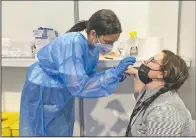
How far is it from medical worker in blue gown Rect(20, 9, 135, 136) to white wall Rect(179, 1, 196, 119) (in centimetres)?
61

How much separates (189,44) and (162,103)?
2.46 feet

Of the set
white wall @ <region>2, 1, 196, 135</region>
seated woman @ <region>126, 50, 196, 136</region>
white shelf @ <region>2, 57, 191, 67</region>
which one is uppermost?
white wall @ <region>2, 1, 196, 135</region>

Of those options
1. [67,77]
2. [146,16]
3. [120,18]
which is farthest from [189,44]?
[67,77]

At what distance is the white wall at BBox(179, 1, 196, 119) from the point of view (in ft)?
5.35

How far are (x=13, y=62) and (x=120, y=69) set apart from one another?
89 cm

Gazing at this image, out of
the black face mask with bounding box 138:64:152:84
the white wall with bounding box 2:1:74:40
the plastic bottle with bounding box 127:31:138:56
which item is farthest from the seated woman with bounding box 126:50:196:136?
the white wall with bounding box 2:1:74:40

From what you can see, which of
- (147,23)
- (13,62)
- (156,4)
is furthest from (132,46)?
(13,62)

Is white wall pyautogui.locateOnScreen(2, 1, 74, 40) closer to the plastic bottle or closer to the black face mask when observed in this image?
the plastic bottle

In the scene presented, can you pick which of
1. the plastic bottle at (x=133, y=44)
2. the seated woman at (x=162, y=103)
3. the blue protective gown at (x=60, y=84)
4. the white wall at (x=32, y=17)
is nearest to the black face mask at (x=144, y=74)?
the seated woman at (x=162, y=103)

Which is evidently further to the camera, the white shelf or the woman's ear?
the white shelf

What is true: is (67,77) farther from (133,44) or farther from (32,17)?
(32,17)

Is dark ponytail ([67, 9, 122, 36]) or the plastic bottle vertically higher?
dark ponytail ([67, 9, 122, 36])

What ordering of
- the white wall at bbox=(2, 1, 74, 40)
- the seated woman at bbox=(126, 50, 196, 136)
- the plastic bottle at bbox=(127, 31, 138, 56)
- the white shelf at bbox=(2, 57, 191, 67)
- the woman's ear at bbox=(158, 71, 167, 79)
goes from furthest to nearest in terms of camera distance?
the white wall at bbox=(2, 1, 74, 40)
the plastic bottle at bbox=(127, 31, 138, 56)
the white shelf at bbox=(2, 57, 191, 67)
the woman's ear at bbox=(158, 71, 167, 79)
the seated woman at bbox=(126, 50, 196, 136)

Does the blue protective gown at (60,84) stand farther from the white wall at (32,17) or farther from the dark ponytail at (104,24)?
the white wall at (32,17)
